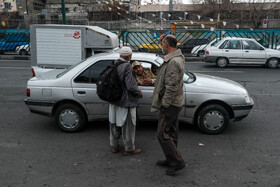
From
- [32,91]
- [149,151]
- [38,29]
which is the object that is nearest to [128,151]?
[149,151]

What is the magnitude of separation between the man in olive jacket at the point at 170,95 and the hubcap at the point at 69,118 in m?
2.11

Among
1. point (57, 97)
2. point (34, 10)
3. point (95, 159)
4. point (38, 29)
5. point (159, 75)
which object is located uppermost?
point (34, 10)

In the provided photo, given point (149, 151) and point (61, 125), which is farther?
point (61, 125)

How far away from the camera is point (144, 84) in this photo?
5254mm

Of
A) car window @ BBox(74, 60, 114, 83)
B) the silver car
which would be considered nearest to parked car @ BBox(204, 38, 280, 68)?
the silver car

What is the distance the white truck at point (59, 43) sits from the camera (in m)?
8.30

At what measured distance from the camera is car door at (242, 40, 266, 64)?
49.3ft

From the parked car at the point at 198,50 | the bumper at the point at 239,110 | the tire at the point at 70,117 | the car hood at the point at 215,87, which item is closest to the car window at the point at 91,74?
the tire at the point at 70,117

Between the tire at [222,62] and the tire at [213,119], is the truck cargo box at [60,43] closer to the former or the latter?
the tire at [213,119]

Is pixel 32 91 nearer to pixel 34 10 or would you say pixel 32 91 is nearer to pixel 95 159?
pixel 95 159

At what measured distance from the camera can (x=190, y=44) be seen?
846 inches

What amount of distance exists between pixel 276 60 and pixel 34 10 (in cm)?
4674

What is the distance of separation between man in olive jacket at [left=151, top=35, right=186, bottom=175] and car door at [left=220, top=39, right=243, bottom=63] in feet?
39.3

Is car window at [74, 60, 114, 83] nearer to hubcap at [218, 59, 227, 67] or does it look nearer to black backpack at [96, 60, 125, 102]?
black backpack at [96, 60, 125, 102]
